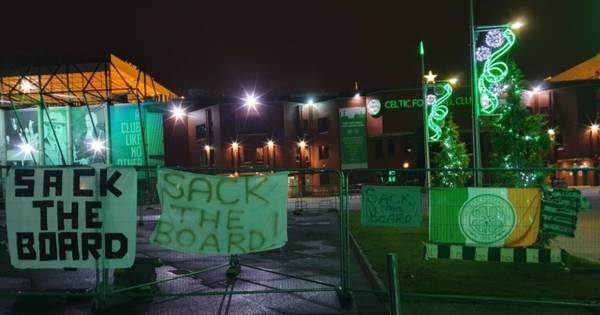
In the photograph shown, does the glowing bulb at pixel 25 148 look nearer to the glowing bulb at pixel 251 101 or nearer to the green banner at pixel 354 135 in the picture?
the glowing bulb at pixel 251 101

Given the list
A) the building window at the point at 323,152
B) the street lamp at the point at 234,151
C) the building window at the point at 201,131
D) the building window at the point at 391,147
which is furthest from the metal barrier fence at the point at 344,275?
the building window at the point at 201,131

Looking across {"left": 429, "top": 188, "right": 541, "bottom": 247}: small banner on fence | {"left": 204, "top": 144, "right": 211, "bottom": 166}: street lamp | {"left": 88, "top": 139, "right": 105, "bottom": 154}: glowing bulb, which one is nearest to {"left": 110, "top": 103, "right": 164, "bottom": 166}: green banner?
{"left": 88, "top": 139, "right": 105, "bottom": 154}: glowing bulb

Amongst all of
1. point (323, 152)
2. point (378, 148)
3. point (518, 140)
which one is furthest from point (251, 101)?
point (518, 140)

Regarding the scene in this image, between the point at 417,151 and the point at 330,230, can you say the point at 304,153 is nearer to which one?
the point at 417,151

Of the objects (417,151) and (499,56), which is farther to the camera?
(417,151)

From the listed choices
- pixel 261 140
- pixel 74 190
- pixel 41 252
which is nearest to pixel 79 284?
pixel 41 252

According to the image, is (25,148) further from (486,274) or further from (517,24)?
(486,274)

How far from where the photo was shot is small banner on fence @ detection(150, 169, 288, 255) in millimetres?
7457

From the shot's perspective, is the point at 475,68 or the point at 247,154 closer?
the point at 475,68

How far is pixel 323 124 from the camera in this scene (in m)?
62.8

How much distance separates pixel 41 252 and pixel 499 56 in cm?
1425

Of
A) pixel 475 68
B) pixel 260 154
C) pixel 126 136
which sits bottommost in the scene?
pixel 260 154

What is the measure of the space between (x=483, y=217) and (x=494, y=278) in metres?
1.72

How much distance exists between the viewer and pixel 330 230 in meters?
18.9
